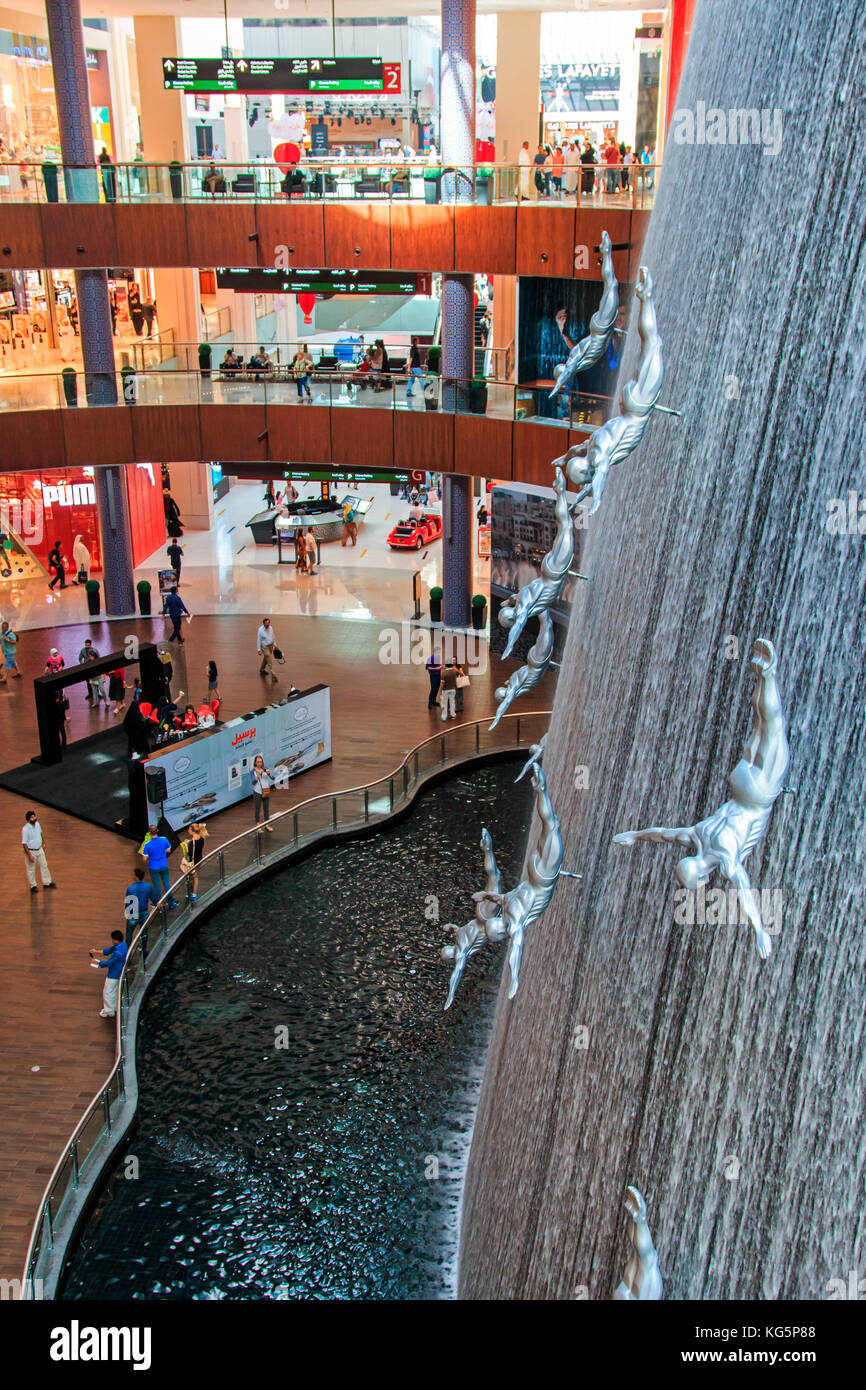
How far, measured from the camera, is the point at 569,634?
29.8 ft

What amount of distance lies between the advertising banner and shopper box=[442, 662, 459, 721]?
103 inches

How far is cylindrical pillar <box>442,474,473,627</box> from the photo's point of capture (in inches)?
1111

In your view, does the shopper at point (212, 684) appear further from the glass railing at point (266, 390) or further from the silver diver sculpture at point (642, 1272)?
the silver diver sculpture at point (642, 1272)

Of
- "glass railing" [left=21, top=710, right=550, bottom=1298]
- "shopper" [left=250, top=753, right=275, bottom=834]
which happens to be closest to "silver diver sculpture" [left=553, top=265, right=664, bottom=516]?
"glass railing" [left=21, top=710, right=550, bottom=1298]

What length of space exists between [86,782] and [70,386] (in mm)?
10263

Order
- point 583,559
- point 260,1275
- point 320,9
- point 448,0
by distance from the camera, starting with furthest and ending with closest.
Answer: point 320,9 < point 448,0 < point 260,1275 < point 583,559

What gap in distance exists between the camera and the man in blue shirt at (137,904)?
627 inches

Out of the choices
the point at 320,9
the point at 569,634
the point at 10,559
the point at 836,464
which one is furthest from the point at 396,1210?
the point at 320,9

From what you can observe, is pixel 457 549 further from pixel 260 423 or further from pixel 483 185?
pixel 483 185

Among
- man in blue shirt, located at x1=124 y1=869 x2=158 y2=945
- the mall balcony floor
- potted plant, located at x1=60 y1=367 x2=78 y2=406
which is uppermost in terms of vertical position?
potted plant, located at x1=60 y1=367 x2=78 y2=406

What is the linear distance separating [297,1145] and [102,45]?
43179mm

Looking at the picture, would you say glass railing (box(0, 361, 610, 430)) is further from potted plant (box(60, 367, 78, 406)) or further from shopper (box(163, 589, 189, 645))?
shopper (box(163, 589, 189, 645))
